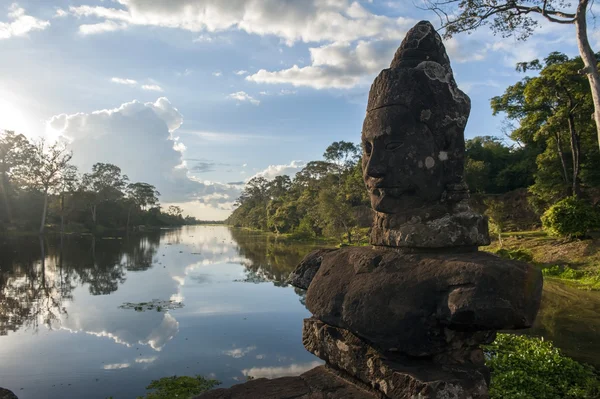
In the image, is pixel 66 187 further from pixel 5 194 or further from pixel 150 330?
pixel 150 330

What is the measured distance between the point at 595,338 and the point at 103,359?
10.7 metres

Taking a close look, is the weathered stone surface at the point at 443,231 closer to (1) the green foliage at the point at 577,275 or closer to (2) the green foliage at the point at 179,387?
(2) the green foliage at the point at 179,387

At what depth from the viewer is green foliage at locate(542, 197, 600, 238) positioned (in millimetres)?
18328

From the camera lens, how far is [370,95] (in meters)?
3.45

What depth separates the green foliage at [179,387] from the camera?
629 centimetres

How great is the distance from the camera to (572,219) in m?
18.5

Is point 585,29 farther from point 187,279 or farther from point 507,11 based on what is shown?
point 187,279

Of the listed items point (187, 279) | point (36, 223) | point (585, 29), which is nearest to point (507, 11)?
point (585, 29)

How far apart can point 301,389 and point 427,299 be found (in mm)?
1331

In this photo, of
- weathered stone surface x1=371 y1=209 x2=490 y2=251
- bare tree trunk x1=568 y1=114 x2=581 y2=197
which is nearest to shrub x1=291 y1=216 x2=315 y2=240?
bare tree trunk x1=568 y1=114 x2=581 y2=197

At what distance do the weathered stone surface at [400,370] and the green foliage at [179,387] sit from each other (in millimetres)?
3941

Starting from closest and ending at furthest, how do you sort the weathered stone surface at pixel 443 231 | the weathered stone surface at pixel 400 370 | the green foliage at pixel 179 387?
1. the weathered stone surface at pixel 400 370
2. the weathered stone surface at pixel 443 231
3. the green foliage at pixel 179 387

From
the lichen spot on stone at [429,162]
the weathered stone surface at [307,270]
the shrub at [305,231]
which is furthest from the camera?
the shrub at [305,231]

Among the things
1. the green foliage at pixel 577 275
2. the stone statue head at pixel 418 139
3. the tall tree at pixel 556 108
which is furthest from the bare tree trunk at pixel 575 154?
the stone statue head at pixel 418 139
